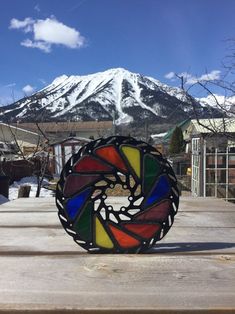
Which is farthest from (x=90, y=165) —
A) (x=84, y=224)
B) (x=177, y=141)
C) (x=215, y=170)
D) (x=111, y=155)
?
(x=177, y=141)

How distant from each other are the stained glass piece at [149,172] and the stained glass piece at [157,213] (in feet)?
0.20

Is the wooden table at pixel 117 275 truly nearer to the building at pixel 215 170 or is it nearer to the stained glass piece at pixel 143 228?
the stained glass piece at pixel 143 228

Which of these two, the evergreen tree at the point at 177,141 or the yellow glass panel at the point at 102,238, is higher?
the evergreen tree at the point at 177,141

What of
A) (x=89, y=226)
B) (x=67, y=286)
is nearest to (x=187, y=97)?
(x=89, y=226)

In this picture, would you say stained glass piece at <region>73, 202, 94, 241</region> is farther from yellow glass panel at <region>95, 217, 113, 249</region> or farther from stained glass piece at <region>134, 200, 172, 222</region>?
Result: stained glass piece at <region>134, 200, 172, 222</region>

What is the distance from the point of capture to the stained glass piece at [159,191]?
136 cm

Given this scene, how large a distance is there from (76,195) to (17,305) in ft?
1.67

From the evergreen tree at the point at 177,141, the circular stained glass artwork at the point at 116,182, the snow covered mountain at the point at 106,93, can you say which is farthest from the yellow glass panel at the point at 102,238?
the snow covered mountain at the point at 106,93

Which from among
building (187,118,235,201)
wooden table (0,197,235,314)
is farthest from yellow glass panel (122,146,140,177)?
building (187,118,235,201)

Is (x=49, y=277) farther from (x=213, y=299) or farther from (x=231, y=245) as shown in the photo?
(x=231, y=245)

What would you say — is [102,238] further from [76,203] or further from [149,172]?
[149,172]

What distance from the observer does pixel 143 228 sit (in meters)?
1.34

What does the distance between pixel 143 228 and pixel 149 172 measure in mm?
170

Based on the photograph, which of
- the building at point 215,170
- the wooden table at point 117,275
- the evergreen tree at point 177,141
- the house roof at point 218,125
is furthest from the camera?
the evergreen tree at point 177,141
